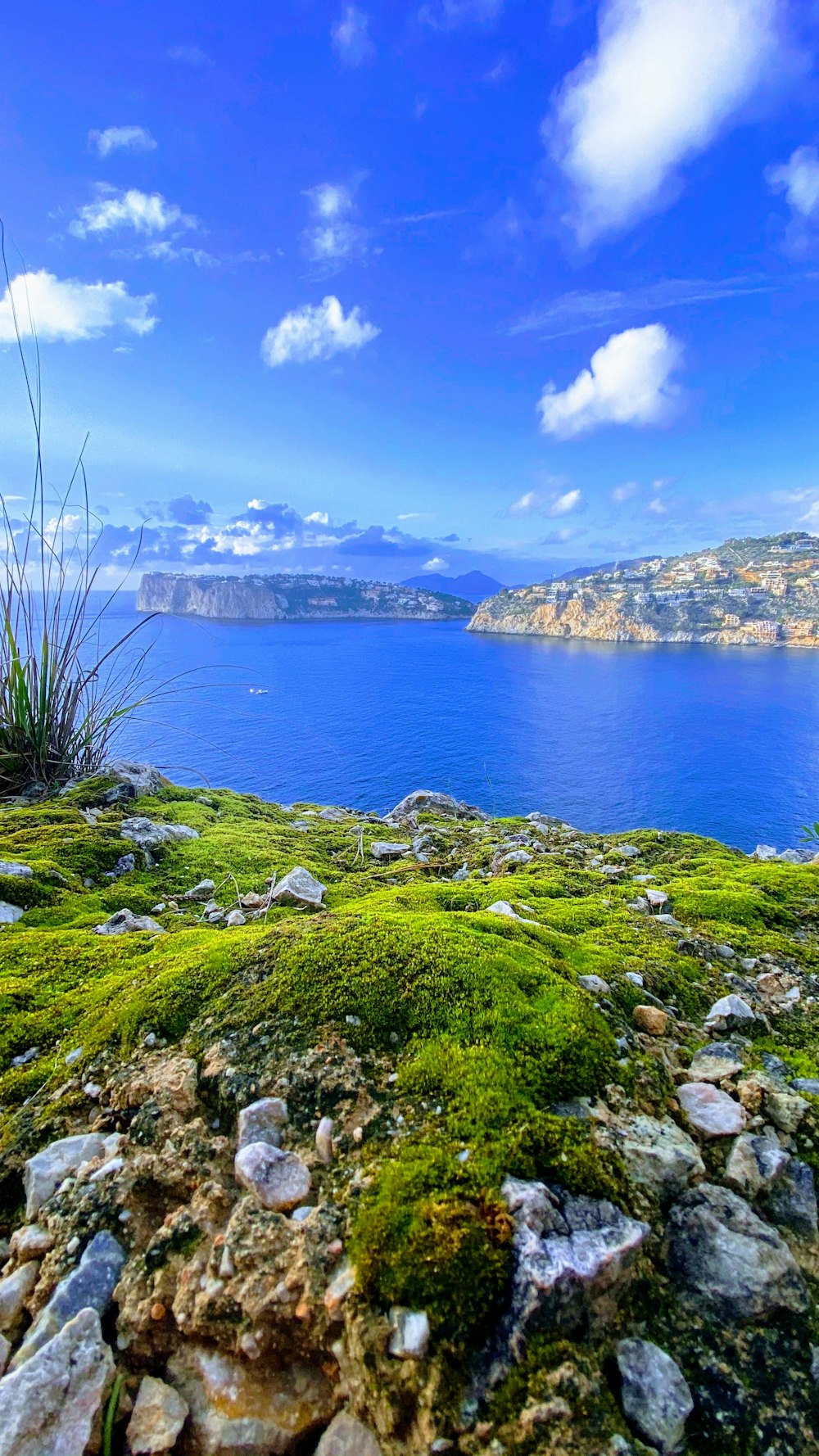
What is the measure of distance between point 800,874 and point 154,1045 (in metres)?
8.27

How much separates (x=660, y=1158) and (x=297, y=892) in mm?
3732

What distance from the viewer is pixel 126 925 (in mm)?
4996

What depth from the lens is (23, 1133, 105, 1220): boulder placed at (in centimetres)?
227

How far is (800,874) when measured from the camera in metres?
7.96

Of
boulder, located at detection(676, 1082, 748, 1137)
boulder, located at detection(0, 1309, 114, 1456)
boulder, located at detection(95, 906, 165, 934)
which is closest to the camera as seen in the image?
boulder, located at detection(0, 1309, 114, 1456)

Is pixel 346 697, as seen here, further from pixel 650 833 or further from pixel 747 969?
pixel 747 969

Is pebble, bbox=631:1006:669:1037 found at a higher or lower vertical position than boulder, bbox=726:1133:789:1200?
lower

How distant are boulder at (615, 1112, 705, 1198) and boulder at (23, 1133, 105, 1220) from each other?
85.8 inches

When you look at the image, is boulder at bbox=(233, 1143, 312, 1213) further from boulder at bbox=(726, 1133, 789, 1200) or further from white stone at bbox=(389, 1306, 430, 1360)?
boulder at bbox=(726, 1133, 789, 1200)

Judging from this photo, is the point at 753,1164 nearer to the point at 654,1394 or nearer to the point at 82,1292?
the point at 654,1394

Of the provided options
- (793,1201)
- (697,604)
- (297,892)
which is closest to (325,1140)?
(793,1201)

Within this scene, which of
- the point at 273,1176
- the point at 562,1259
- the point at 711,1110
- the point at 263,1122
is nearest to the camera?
the point at 562,1259

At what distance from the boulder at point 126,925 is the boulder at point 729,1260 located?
13.1 ft

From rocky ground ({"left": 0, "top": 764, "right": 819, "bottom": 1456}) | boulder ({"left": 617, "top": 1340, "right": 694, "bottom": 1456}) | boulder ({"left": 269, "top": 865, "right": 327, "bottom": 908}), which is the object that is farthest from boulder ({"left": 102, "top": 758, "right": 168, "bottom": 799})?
boulder ({"left": 617, "top": 1340, "right": 694, "bottom": 1456})
